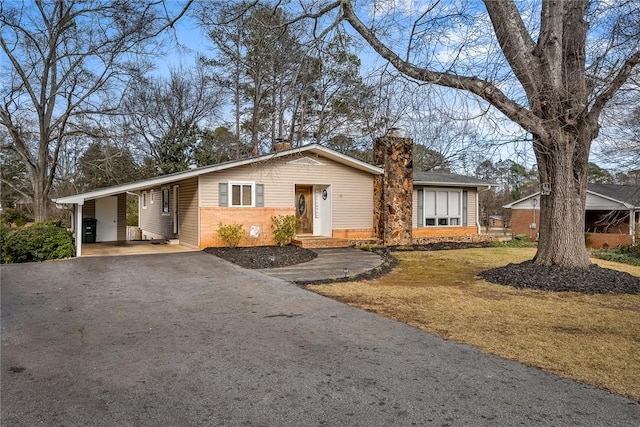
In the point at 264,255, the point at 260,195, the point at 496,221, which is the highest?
the point at 260,195

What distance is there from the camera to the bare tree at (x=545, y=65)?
311 inches

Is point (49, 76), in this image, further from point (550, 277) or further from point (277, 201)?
point (550, 277)

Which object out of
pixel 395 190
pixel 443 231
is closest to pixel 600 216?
pixel 443 231

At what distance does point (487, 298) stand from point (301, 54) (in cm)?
639

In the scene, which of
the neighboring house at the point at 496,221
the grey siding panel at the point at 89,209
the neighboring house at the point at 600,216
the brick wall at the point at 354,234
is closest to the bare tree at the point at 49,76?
the grey siding panel at the point at 89,209

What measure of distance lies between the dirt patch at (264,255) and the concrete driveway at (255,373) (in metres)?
4.36

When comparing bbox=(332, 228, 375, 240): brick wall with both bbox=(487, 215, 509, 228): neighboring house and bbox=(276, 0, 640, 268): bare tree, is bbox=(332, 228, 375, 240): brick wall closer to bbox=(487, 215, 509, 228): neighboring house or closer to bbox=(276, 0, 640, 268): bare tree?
bbox=(276, 0, 640, 268): bare tree

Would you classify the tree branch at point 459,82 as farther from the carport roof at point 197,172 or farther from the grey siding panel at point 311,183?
the grey siding panel at point 311,183

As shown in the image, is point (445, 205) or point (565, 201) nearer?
point (565, 201)

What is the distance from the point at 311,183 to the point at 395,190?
10.8 feet

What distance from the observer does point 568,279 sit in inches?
330

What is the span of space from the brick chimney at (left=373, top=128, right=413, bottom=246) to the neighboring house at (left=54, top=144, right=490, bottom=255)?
1.82 feet

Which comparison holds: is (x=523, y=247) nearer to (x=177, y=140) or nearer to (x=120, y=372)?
(x=120, y=372)

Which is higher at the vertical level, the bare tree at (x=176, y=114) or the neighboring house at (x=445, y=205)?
the bare tree at (x=176, y=114)
